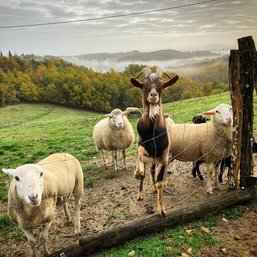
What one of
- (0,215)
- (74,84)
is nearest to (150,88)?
(0,215)

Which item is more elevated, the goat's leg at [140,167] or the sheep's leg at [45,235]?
the goat's leg at [140,167]

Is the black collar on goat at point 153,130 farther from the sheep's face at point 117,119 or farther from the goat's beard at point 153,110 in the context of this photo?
the sheep's face at point 117,119

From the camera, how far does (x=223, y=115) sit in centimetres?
830

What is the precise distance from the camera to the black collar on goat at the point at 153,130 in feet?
22.1

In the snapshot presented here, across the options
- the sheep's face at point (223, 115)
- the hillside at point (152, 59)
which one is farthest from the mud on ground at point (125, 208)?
the hillside at point (152, 59)

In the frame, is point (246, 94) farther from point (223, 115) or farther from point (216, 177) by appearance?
point (216, 177)

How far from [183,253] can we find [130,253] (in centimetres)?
92

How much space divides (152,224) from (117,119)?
5.28 m

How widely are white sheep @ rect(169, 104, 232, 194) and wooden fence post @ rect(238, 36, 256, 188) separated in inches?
23.6

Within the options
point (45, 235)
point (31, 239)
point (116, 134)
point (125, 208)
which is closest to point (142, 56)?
point (116, 134)

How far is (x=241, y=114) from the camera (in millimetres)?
7504

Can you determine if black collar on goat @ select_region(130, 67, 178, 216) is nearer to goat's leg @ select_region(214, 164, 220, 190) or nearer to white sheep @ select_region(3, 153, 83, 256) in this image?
white sheep @ select_region(3, 153, 83, 256)

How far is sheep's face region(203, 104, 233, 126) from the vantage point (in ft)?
26.7

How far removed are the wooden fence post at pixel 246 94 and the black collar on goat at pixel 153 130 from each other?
1.60 meters
